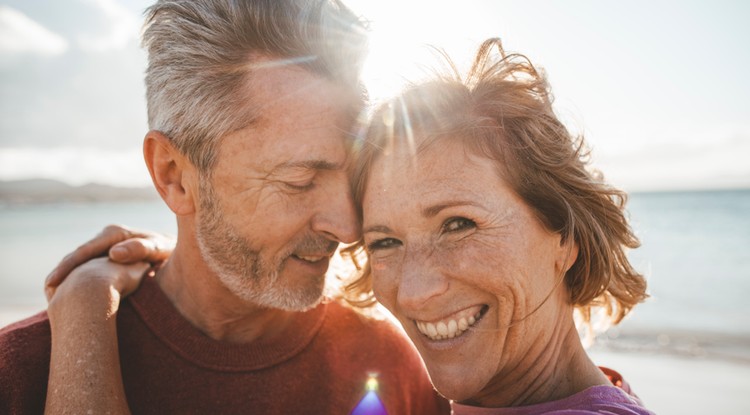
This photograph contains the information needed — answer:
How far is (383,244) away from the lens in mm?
2139

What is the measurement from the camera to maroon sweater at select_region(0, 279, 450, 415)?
6.98ft

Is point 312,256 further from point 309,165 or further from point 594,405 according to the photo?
point 594,405

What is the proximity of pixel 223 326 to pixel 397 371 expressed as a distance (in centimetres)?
82

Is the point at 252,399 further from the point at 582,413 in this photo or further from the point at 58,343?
the point at 582,413

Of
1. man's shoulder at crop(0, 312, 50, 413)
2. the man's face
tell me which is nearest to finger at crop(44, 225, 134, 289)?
man's shoulder at crop(0, 312, 50, 413)

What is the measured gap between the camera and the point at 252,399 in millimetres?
2297

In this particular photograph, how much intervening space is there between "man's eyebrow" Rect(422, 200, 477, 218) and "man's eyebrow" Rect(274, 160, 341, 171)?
56cm

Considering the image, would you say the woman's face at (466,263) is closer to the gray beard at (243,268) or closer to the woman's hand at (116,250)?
the gray beard at (243,268)

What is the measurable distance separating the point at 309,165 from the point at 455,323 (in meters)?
0.88

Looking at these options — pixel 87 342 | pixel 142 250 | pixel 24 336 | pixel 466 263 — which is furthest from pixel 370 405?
pixel 24 336

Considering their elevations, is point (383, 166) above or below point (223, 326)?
above

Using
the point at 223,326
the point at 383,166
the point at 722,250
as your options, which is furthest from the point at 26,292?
the point at 722,250

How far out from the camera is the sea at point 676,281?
824cm

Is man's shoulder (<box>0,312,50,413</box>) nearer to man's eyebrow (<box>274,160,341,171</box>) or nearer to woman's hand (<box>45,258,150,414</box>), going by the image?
woman's hand (<box>45,258,150,414</box>)
